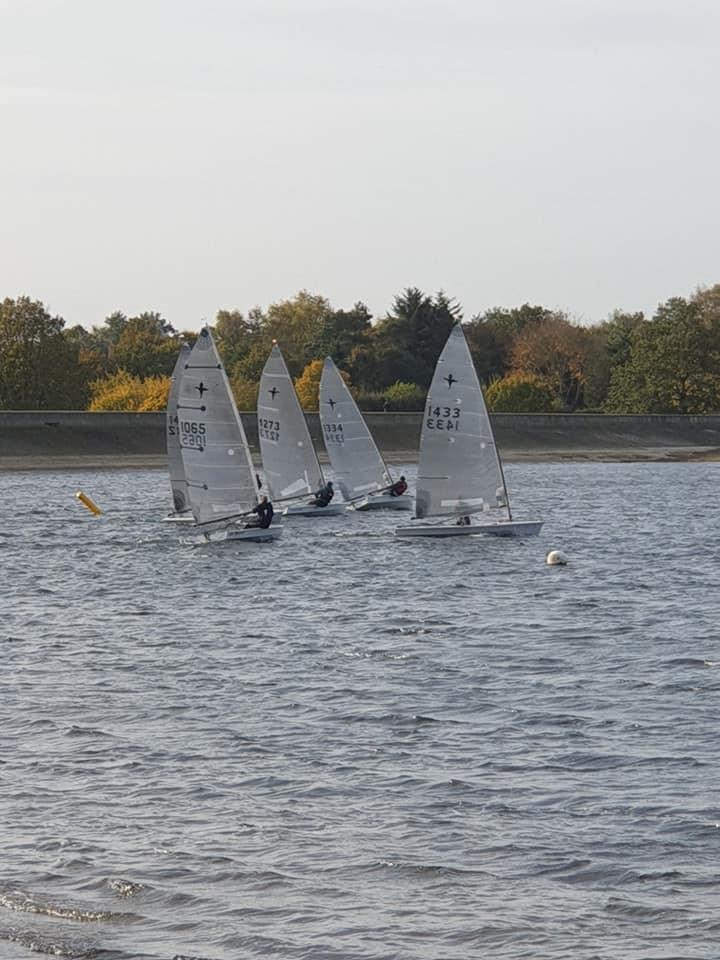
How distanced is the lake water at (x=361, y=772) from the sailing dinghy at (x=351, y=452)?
24.9m

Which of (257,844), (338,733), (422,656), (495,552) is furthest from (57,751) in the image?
(495,552)

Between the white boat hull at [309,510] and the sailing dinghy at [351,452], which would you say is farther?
the sailing dinghy at [351,452]

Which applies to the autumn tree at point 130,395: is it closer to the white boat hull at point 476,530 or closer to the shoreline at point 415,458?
the shoreline at point 415,458

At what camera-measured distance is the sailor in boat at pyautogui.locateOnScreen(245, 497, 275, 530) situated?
55.1m

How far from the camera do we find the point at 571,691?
27.3 metres

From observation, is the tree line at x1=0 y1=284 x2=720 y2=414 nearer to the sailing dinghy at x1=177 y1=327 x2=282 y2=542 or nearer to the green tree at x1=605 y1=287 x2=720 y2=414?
the green tree at x1=605 y1=287 x2=720 y2=414

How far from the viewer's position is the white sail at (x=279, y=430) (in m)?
65.1

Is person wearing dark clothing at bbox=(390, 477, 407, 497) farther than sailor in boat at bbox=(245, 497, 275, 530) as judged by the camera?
Yes

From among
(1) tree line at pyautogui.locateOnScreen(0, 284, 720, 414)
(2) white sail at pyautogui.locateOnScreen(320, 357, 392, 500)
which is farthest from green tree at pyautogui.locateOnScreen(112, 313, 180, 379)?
(2) white sail at pyautogui.locateOnScreen(320, 357, 392, 500)

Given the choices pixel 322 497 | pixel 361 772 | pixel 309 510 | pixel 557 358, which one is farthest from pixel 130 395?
pixel 361 772

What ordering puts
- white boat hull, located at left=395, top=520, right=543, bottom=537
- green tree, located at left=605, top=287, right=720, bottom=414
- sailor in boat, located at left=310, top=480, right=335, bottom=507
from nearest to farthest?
white boat hull, located at left=395, top=520, right=543, bottom=537, sailor in boat, located at left=310, top=480, right=335, bottom=507, green tree, located at left=605, top=287, right=720, bottom=414

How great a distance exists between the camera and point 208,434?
54.1 m

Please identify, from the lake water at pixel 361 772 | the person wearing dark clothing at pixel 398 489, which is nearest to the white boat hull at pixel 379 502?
the person wearing dark clothing at pixel 398 489

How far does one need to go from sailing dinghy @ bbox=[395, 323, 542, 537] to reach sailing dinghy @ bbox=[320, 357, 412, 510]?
1490cm
